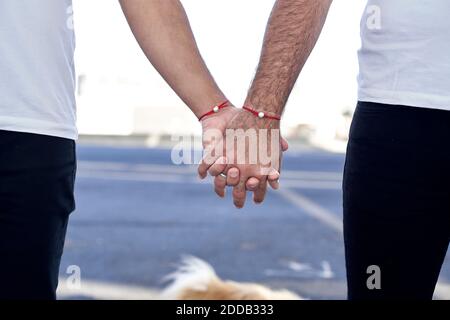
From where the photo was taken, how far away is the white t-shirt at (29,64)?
2061mm

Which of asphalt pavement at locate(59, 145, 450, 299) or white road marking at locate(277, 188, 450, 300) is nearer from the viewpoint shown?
asphalt pavement at locate(59, 145, 450, 299)

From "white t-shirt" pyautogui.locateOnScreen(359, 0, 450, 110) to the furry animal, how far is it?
156 cm

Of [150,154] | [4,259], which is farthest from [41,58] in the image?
[150,154]

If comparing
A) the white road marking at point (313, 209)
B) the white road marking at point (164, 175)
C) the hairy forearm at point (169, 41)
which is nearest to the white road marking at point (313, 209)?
the white road marking at point (313, 209)

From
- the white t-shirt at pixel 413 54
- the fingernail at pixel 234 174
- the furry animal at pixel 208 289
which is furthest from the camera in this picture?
the furry animal at pixel 208 289

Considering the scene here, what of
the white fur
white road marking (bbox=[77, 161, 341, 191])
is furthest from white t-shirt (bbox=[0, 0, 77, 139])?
white road marking (bbox=[77, 161, 341, 191])

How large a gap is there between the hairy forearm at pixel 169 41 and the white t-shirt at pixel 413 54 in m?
0.52

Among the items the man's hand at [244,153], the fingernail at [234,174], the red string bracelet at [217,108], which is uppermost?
the red string bracelet at [217,108]

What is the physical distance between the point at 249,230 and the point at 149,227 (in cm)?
117

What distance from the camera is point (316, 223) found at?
11.1m

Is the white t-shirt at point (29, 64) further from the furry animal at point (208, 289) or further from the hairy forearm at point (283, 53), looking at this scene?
the furry animal at point (208, 289)

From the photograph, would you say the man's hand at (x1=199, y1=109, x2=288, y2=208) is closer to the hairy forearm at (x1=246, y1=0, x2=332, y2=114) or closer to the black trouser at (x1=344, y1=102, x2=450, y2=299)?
the hairy forearm at (x1=246, y1=0, x2=332, y2=114)

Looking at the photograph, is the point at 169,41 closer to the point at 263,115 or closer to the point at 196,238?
the point at 263,115

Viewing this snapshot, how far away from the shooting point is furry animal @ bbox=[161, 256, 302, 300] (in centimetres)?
379
